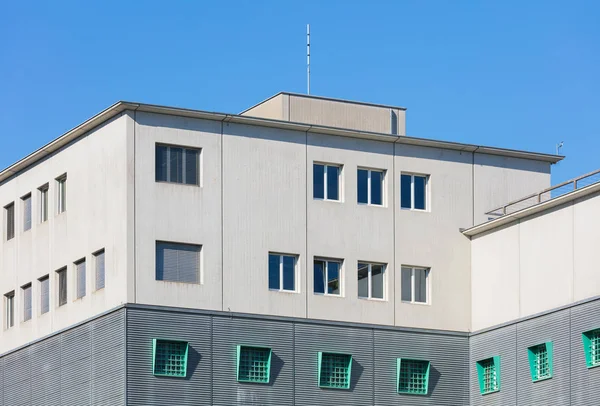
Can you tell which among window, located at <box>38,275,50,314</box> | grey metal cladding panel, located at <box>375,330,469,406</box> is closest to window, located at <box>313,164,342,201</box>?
grey metal cladding panel, located at <box>375,330,469,406</box>

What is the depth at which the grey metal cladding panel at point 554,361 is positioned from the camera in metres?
59.6

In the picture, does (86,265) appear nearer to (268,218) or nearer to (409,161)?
(268,218)

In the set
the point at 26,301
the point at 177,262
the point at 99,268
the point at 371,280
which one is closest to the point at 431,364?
the point at 371,280

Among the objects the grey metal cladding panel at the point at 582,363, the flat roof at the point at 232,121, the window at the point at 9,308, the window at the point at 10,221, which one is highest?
the flat roof at the point at 232,121

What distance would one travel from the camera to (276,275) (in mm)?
63281

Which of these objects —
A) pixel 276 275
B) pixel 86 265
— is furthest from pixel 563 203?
pixel 86 265

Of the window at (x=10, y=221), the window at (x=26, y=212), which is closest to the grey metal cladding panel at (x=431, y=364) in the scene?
the window at (x=26, y=212)

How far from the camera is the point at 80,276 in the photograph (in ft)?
209

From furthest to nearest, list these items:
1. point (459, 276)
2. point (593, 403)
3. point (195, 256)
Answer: point (459, 276), point (195, 256), point (593, 403)

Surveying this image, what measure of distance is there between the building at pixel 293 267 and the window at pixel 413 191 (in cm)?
6

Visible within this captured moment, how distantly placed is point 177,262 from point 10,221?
11.3m

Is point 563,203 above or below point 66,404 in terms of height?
above

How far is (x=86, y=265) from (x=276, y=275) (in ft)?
23.2

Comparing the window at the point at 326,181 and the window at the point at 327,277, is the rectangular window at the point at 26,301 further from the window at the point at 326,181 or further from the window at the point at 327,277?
the window at the point at 326,181
